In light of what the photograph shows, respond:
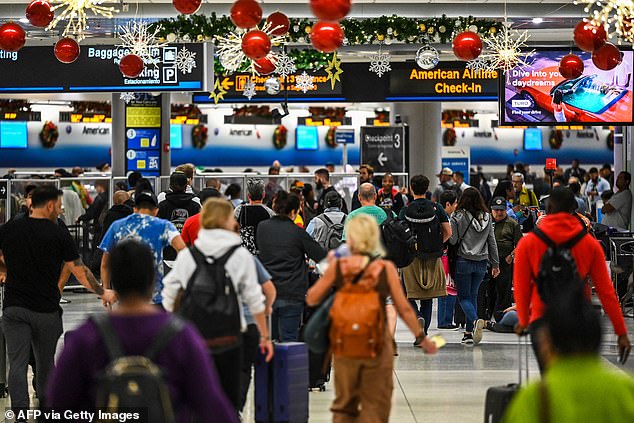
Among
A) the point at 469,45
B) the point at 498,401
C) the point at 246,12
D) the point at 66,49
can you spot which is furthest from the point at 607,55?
the point at 498,401

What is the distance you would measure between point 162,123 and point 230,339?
13945 millimetres

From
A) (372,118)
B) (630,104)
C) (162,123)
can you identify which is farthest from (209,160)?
(630,104)

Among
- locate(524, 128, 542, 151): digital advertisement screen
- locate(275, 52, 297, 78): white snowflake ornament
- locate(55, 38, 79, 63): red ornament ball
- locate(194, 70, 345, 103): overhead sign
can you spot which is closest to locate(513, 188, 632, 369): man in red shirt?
locate(55, 38, 79, 63): red ornament ball

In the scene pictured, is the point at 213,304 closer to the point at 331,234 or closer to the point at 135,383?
the point at 135,383

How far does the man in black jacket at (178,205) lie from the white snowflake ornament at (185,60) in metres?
3.42

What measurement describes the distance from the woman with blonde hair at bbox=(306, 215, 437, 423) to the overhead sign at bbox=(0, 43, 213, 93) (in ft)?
Answer: 25.6

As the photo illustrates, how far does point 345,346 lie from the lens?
209 inches

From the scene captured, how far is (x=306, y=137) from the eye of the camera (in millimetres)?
31984

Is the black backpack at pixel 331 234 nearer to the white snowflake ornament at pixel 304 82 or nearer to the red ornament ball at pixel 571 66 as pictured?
the red ornament ball at pixel 571 66

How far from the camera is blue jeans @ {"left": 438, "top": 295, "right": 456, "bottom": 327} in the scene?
1180 centimetres

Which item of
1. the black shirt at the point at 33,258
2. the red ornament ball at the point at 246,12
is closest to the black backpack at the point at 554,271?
the black shirt at the point at 33,258

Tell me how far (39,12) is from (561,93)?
23.0ft

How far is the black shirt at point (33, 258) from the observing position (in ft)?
22.2

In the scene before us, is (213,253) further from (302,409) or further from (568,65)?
A: (568,65)
